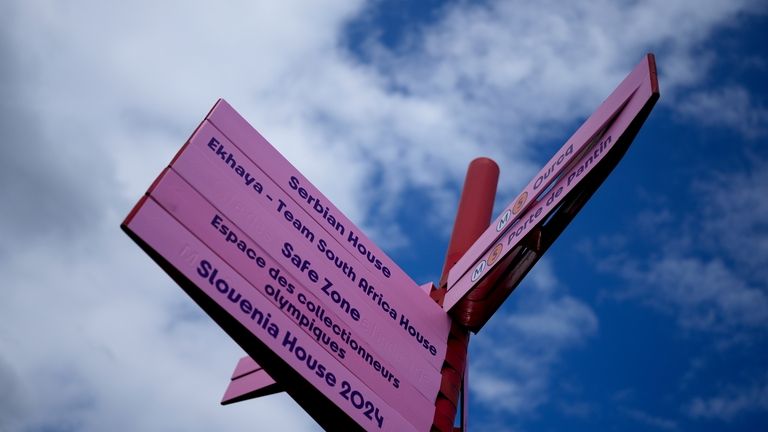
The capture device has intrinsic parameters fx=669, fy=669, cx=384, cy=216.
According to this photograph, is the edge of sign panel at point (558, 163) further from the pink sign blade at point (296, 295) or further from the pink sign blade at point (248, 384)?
the pink sign blade at point (248, 384)

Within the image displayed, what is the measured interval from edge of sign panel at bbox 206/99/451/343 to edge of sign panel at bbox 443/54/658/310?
0.79ft

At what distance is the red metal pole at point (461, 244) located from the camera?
3756mm

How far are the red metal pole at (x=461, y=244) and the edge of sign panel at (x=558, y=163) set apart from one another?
28 cm

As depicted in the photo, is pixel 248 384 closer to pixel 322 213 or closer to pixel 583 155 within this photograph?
pixel 322 213

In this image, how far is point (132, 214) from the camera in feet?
9.00

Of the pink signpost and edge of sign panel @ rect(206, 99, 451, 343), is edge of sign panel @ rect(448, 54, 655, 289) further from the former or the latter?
edge of sign panel @ rect(206, 99, 451, 343)

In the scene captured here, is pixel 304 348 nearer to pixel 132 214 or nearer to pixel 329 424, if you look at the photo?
pixel 329 424

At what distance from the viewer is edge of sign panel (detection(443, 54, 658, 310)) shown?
3338mm

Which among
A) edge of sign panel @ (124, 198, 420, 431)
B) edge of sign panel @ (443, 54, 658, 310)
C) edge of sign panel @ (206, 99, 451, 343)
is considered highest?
edge of sign panel @ (443, 54, 658, 310)

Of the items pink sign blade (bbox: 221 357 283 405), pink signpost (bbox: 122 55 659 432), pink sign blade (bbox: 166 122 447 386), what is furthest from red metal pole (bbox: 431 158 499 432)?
pink sign blade (bbox: 221 357 283 405)

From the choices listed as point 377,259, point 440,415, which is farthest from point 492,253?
point 440,415

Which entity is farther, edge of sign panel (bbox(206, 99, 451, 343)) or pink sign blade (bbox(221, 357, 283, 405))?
pink sign blade (bbox(221, 357, 283, 405))

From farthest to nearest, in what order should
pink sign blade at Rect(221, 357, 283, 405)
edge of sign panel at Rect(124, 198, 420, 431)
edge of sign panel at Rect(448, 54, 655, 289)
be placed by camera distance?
pink sign blade at Rect(221, 357, 283, 405) → edge of sign panel at Rect(448, 54, 655, 289) → edge of sign panel at Rect(124, 198, 420, 431)

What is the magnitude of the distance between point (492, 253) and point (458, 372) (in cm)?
74
